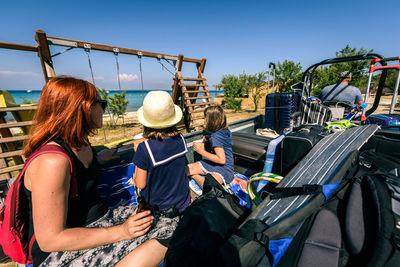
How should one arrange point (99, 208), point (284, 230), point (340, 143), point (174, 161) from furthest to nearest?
point (340, 143) < point (174, 161) < point (99, 208) < point (284, 230)

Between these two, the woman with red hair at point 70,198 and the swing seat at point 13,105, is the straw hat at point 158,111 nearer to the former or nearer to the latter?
the woman with red hair at point 70,198

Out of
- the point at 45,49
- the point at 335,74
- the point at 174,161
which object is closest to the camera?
the point at 174,161

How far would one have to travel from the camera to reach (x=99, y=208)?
1.45 meters

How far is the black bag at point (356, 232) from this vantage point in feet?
2.55

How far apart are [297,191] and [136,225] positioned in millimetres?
1216

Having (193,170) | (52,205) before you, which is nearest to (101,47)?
(193,170)

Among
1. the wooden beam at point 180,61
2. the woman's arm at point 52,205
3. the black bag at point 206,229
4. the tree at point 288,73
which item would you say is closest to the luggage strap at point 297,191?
the black bag at point 206,229

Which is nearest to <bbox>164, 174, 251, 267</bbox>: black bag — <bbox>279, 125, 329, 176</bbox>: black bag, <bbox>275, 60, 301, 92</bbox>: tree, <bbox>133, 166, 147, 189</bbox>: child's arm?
<bbox>133, 166, 147, 189</bbox>: child's arm

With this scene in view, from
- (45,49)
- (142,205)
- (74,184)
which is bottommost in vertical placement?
(142,205)

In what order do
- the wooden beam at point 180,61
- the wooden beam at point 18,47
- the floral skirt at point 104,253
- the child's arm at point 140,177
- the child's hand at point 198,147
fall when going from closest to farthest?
1. the floral skirt at point 104,253
2. the child's arm at point 140,177
3. the child's hand at point 198,147
4. the wooden beam at point 18,47
5. the wooden beam at point 180,61

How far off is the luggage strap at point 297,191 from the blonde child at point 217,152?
3.72 ft

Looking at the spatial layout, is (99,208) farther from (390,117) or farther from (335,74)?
(335,74)

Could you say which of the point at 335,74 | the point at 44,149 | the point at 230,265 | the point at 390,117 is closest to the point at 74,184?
the point at 44,149

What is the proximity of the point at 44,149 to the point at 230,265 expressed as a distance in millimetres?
1205
